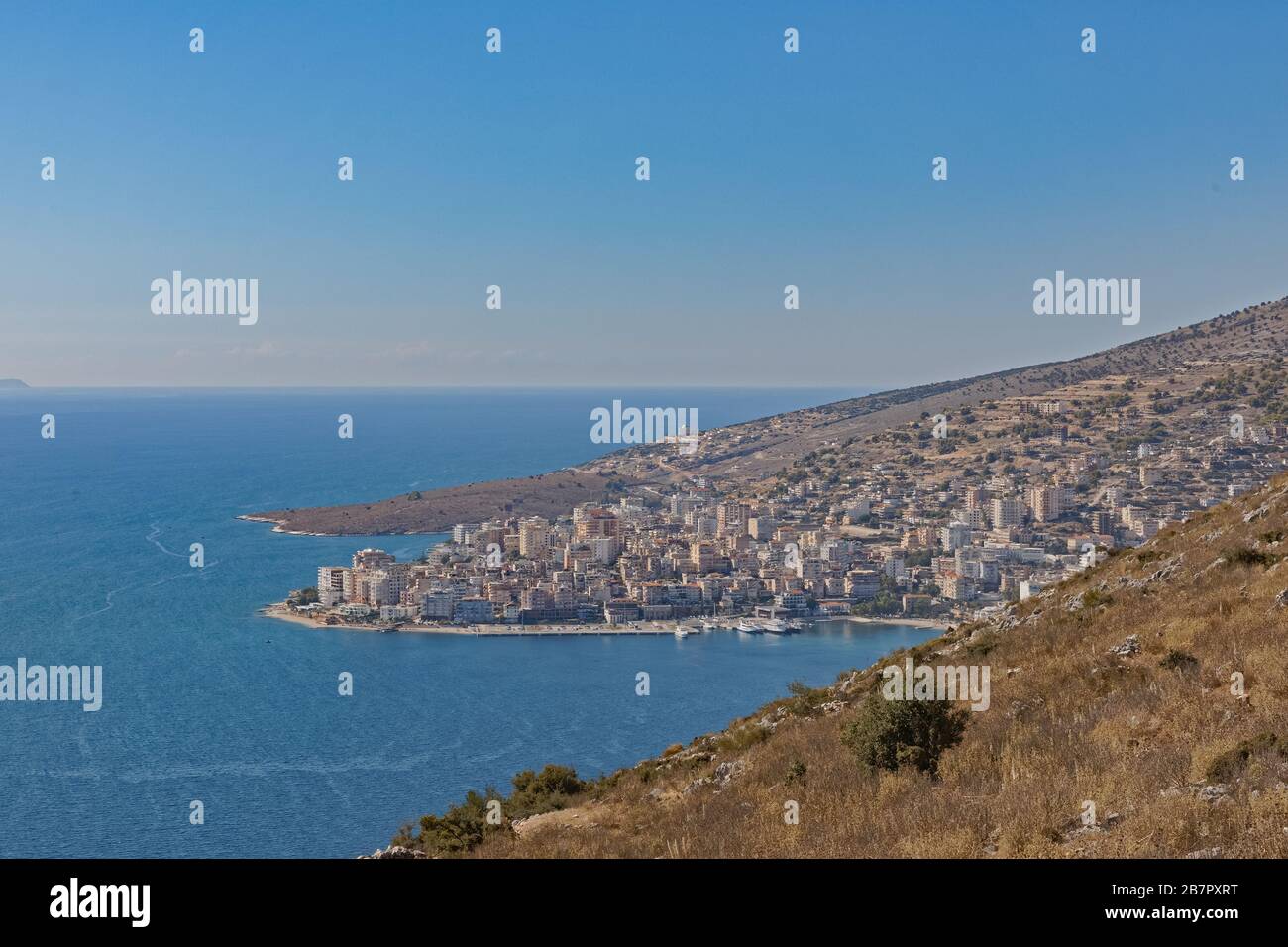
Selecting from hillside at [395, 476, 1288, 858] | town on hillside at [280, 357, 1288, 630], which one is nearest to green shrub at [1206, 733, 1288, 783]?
hillside at [395, 476, 1288, 858]

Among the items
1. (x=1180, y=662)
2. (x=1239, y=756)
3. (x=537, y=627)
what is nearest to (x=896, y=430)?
(x=537, y=627)

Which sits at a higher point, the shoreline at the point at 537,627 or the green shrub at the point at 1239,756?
the green shrub at the point at 1239,756

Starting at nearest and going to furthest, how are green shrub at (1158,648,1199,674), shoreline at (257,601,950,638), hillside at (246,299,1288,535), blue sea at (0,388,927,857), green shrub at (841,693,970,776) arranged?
green shrub at (841,693,970,776) → green shrub at (1158,648,1199,674) → blue sea at (0,388,927,857) → shoreline at (257,601,950,638) → hillside at (246,299,1288,535)

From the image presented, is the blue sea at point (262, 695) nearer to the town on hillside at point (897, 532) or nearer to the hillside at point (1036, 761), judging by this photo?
the town on hillside at point (897, 532)

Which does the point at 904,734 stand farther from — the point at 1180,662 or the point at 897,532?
the point at 897,532

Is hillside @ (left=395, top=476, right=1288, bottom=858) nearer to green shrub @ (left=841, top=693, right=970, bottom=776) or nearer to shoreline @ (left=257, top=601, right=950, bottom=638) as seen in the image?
→ green shrub @ (left=841, top=693, right=970, bottom=776)

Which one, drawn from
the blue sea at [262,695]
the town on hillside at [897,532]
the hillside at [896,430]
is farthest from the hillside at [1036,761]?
the hillside at [896,430]
